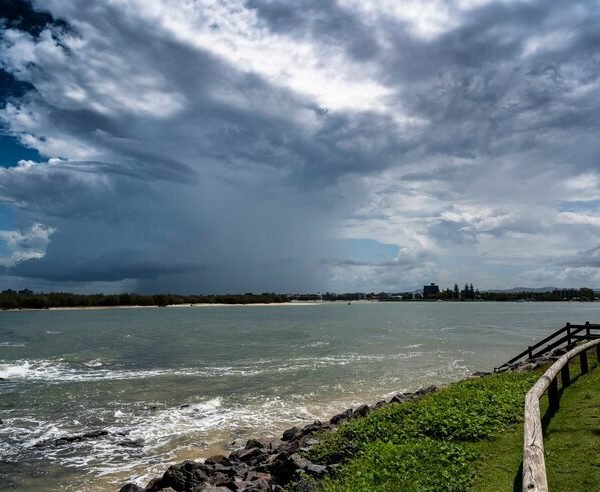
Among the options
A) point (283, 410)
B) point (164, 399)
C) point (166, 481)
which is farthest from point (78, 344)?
point (166, 481)

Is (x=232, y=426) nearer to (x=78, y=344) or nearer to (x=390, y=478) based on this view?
(x=390, y=478)

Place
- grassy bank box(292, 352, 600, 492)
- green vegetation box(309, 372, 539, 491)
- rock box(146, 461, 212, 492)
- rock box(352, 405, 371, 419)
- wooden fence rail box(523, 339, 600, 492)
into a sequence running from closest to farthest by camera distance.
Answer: wooden fence rail box(523, 339, 600, 492) → grassy bank box(292, 352, 600, 492) → green vegetation box(309, 372, 539, 491) → rock box(146, 461, 212, 492) → rock box(352, 405, 371, 419)

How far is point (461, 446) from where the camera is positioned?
404 inches

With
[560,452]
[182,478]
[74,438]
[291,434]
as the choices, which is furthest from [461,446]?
[74,438]

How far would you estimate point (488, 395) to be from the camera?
1485cm

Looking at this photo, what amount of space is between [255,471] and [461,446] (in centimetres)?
543

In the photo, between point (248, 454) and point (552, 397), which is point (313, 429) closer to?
point (248, 454)

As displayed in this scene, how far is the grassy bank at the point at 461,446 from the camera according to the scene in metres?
8.41

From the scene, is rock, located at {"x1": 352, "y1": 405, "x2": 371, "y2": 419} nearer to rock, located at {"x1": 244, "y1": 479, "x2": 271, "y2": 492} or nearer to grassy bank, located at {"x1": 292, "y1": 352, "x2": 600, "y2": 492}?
grassy bank, located at {"x1": 292, "y1": 352, "x2": 600, "y2": 492}

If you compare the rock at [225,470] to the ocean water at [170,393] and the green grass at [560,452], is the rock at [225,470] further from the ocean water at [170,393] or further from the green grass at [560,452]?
the green grass at [560,452]

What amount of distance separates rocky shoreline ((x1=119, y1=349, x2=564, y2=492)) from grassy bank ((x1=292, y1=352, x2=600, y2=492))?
1.70 feet

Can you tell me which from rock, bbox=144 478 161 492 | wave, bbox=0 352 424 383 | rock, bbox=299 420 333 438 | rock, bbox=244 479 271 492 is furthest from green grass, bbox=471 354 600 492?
wave, bbox=0 352 424 383

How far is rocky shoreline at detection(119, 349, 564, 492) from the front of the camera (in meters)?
10.4

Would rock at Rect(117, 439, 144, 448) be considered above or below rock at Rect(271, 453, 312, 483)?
below
